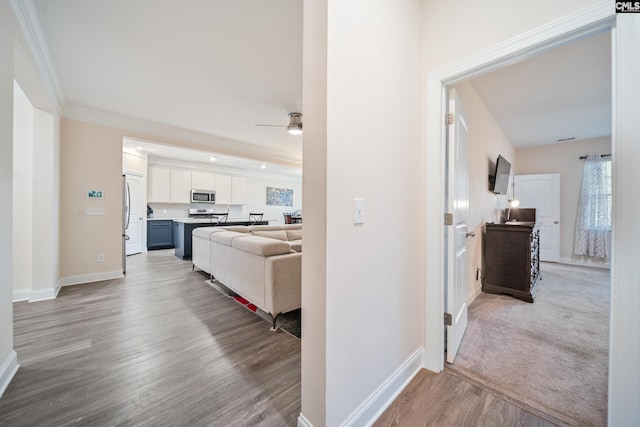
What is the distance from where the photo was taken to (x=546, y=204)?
5.21 metres

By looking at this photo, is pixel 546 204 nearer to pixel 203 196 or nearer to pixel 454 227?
pixel 454 227

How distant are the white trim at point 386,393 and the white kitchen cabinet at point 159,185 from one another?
725cm

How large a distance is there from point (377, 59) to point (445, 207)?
1.05m

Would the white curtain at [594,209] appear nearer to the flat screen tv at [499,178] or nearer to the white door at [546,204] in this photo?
the white door at [546,204]

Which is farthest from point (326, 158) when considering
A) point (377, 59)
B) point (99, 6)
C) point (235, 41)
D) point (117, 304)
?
point (117, 304)

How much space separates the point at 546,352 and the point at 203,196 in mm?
7797

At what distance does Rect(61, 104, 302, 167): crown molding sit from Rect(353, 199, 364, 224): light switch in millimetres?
4375

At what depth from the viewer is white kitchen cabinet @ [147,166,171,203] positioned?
6.49 metres

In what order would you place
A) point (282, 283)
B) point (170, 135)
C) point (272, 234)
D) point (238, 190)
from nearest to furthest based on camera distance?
point (282, 283)
point (272, 234)
point (170, 135)
point (238, 190)

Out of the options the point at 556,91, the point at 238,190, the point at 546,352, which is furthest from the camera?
the point at 238,190

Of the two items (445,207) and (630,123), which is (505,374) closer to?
(445,207)

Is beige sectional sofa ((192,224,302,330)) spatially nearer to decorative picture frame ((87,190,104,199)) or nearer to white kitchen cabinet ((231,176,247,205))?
decorative picture frame ((87,190,104,199))

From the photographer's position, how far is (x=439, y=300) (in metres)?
1.62

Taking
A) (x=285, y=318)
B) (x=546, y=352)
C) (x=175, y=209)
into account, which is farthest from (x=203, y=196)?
(x=546, y=352)
